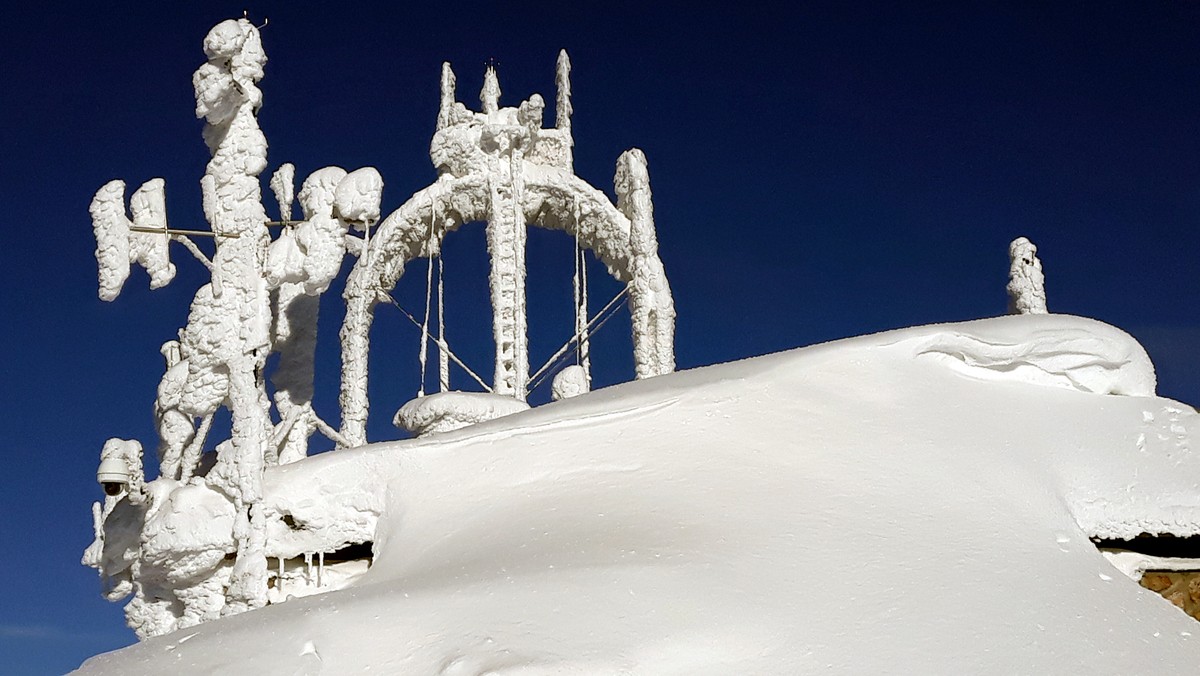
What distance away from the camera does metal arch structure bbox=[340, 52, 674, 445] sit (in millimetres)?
12188

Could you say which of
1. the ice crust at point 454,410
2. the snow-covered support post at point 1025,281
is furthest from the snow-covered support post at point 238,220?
the snow-covered support post at point 1025,281

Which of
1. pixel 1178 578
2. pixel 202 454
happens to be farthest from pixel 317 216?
pixel 1178 578

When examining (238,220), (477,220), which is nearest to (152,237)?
(238,220)

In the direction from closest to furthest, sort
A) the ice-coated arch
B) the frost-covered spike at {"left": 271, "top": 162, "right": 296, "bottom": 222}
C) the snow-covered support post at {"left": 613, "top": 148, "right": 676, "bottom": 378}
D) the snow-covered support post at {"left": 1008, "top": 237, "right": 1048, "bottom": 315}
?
the frost-covered spike at {"left": 271, "top": 162, "right": 296, "bottom": 222}
the snow-covered support post at {"left": 1008, "top": 237, "right": 1048, "bottom": 315}
the ice-coated arch
the snow-covered support post at {"left": 613, "top": 148, "right": 676, "bottom": 378}

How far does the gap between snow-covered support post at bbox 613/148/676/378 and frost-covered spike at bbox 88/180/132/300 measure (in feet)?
20.4

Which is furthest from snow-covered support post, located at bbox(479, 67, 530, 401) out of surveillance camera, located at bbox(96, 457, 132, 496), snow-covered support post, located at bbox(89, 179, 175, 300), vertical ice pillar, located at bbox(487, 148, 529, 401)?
surveillance camera, located at bbox(96, 457, 132, 496)

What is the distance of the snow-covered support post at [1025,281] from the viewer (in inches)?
438

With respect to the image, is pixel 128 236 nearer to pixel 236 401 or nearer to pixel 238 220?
pixel 238 220

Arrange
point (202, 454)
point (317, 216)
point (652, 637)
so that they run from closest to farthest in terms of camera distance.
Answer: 1. point (652, 637)
2. point (317, 216)
3. point (202, 454)

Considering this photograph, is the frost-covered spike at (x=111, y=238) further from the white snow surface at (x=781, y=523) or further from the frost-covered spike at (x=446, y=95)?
the frost-covered spike at (x=446, y=95)

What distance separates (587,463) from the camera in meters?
5.92

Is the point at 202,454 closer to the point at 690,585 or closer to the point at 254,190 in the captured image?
the point at 254,190

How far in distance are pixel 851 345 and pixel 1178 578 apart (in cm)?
214

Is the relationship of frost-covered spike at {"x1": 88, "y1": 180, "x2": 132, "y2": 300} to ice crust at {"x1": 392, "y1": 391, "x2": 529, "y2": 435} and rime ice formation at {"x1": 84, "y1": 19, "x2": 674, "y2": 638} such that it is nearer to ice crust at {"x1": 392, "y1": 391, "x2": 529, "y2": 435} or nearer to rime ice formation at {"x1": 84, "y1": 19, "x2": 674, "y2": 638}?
rime ice formation at {"x1": 84, "y1": 19, "x2": 674, "y2": 638}
